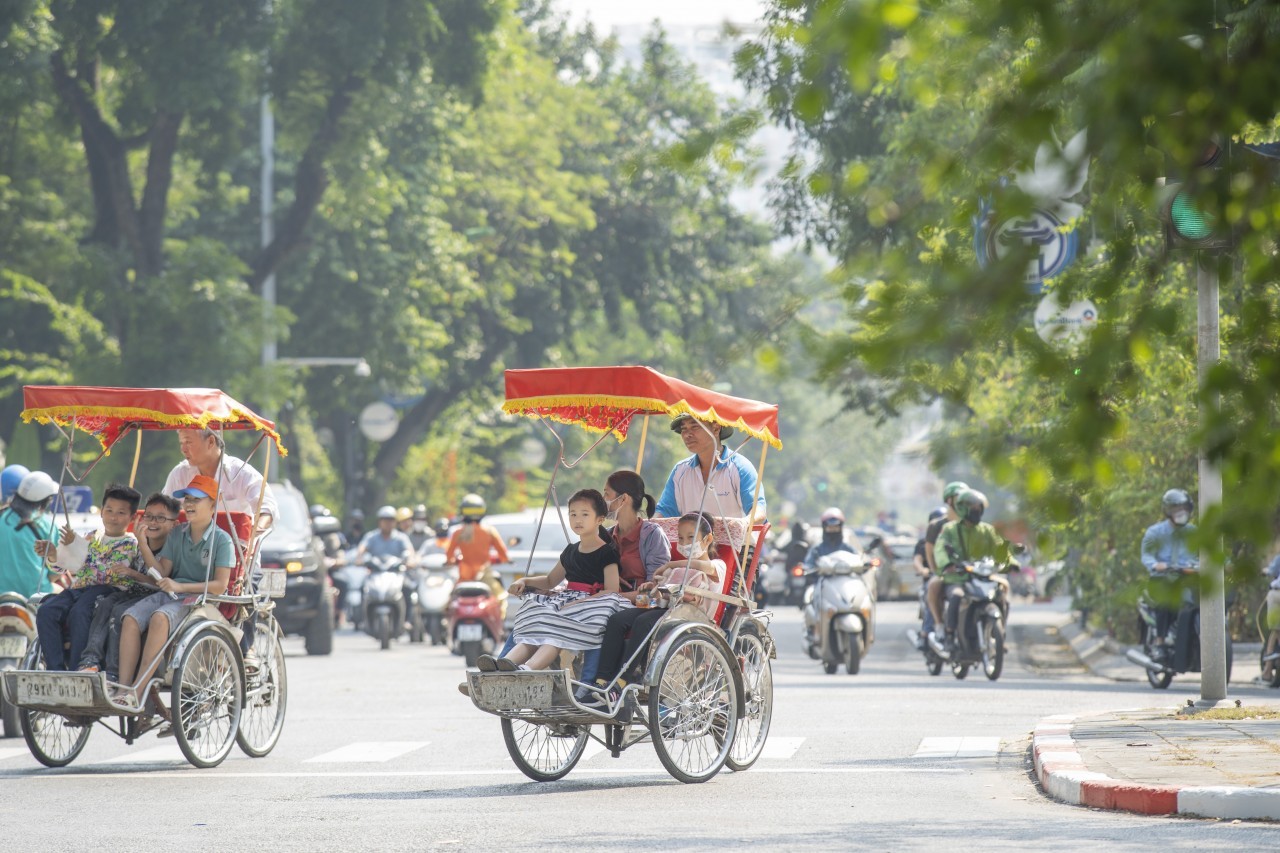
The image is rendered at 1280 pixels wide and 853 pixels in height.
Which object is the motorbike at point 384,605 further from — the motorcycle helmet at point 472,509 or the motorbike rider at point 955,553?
the motorbike rider at point 955,553

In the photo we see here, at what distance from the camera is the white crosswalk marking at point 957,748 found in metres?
12.6

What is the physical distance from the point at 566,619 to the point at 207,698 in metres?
2.18

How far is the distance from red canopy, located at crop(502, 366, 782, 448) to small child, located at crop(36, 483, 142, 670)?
2.30m

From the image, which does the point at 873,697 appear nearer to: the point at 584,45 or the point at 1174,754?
the point at 1174,754

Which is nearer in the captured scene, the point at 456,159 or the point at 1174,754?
the point at 1174,754

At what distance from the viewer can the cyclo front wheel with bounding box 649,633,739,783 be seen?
424 inches

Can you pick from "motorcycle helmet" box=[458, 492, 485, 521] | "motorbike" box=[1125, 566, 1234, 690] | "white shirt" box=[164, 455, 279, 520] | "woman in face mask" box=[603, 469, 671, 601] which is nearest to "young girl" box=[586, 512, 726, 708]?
"woman in face mask" box=[603, 469, 671, 601]

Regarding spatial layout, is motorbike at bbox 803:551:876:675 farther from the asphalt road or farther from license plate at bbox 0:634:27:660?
license plate at bbox 0:634:27:660

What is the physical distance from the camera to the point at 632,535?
11.7 meters

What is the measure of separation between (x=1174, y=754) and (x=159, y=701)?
5.22 metres

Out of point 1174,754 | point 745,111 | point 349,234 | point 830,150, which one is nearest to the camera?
point 745,111

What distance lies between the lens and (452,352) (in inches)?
1887

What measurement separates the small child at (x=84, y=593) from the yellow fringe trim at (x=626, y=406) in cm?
235

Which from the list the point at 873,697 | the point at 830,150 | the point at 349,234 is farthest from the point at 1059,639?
the point at 349,234
